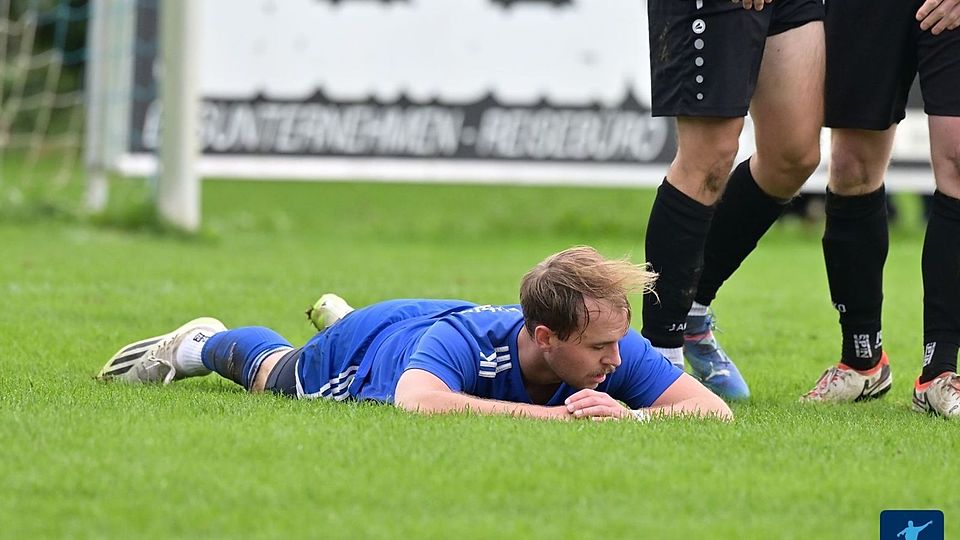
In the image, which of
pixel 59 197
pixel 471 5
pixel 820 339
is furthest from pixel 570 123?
pixel 820 339

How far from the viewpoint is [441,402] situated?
13.0 ft

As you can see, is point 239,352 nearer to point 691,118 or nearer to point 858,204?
point 691,118

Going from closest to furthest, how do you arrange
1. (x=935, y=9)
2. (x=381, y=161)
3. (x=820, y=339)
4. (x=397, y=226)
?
(x=935, y=9), (x=820, y=339), (x=381, y=161), (x=397, y=226)

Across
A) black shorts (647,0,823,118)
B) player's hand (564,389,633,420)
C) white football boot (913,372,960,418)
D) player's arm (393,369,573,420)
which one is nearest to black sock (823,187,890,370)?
white football boot (913,372,960,418)

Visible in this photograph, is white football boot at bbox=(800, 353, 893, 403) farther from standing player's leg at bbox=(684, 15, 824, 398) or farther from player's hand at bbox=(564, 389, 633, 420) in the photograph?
player's hand at bbox=(564, 389, 633, 420)

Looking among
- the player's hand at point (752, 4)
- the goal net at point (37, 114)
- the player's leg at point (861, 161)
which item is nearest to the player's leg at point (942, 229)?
the player's leg at point (861, 161)

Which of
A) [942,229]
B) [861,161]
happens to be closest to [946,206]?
[942,229]

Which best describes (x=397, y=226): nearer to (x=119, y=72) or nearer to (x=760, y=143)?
(x=119, y=72)

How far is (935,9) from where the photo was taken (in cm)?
454

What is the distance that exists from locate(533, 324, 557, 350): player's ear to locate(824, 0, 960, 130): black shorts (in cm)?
134

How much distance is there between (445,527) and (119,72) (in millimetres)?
10475

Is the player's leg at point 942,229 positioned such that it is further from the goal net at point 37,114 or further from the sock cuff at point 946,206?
the goal net at point 37,114

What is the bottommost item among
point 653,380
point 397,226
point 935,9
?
point 397,226

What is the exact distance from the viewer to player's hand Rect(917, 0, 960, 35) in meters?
4.52
